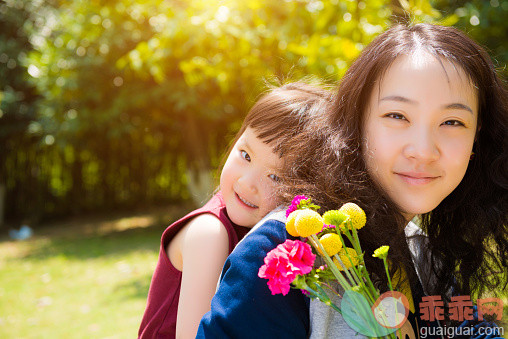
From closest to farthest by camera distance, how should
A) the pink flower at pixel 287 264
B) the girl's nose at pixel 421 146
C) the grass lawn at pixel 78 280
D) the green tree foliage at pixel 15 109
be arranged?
the pink flower at pixel 287 264 → the girl's nose at pixel 421 146 → the grass lawn at pixel 78 280 → the green tree foliage at pixel 15 109

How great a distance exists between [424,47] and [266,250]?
0.68 metres

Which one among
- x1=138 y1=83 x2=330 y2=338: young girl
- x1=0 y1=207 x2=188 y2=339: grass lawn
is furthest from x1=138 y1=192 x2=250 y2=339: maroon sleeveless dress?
x1=0 y1=207 x2=188 y2=339: grass lawn

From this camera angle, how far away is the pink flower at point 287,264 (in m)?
1.03

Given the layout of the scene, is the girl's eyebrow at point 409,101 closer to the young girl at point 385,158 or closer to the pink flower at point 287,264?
the young girl at point 385,158

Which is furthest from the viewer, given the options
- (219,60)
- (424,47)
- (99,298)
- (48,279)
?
(48,279)

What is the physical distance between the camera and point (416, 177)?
4.61 ft

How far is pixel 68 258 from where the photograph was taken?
8.27m

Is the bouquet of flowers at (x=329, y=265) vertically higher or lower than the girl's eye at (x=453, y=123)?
lower

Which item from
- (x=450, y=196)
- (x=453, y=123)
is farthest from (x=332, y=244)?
(x=450, y=196)

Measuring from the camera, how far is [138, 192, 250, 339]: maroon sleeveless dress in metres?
1.75

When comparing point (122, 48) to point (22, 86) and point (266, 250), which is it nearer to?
point (22, 86)

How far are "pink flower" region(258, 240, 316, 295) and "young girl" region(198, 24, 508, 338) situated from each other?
178mm

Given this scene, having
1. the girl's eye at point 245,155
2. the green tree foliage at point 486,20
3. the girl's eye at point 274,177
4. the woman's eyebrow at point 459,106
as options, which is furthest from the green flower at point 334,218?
the green tree foliage at point 486,20

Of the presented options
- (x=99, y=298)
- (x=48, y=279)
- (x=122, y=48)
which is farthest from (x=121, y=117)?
(x=99, y=298)
